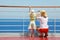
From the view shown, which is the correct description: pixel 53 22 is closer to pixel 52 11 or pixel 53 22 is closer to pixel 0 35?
pixel 52 11

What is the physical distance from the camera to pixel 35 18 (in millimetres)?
3492

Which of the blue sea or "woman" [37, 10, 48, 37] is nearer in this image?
"woman" [37, 10, 48, 37]

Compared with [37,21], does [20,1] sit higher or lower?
higher

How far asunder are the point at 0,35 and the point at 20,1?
1235 mm

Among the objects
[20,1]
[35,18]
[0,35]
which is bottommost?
[0,35]

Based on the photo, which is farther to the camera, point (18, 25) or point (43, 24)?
point (18, 25)

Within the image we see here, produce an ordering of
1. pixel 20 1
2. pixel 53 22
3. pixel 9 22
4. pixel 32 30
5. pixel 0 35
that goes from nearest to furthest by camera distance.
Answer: pixel 32 30 < pixel 0 35 < pixel 53 22 < pixel 9 22 < pixel 20 1

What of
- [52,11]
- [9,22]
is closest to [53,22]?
[52,11]

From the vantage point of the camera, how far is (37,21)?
3.78 m

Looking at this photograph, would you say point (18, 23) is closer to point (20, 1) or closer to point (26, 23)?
point (26, 23)

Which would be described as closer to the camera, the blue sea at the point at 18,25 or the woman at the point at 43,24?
the woman at the point at 43,24

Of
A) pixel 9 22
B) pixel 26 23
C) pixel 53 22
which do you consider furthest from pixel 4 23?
pixel 53 22

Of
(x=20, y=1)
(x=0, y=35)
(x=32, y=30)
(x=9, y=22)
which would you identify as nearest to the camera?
(x=32, y=30)

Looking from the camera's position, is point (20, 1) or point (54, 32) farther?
point (20, 1)
